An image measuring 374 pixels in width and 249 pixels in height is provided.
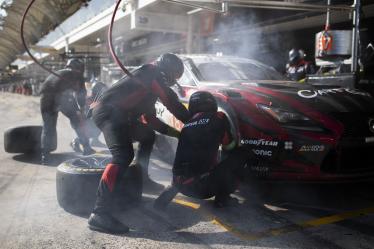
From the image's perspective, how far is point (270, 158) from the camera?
11.6ft

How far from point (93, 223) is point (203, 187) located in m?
0.98

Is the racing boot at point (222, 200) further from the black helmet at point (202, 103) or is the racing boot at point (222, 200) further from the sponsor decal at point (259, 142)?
the black helmet at point (202, 103)

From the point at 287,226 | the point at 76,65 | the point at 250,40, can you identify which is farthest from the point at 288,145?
the point at 250,40

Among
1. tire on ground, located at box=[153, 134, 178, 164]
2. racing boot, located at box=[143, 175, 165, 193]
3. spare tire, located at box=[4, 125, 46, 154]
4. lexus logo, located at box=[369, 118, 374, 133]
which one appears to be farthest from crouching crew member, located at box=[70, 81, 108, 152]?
lexus logo, located at box=[369, 118, 374, 133]

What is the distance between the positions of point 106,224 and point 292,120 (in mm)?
1860

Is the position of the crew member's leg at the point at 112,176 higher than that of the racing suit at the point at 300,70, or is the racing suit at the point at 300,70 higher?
the racing suit at the point at 300,70

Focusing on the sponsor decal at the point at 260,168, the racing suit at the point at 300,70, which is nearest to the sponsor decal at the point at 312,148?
the sponsor decal at the point at 260,168

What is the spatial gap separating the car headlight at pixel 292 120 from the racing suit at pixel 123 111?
32.6 inches

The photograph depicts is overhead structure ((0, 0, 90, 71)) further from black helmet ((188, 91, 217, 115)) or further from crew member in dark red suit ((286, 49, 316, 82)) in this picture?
black helmet ((188, 91, 217, 115))

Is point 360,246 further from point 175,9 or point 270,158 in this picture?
point 175,9

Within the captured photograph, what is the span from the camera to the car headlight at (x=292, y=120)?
351 cm

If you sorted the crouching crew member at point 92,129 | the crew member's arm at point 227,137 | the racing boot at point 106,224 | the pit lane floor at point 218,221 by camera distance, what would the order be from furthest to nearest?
the crouching crew member at point 92,129
the crew member's arm at point 227,137
the racing boot at point 106,224
the pit lane floor at point 218,221

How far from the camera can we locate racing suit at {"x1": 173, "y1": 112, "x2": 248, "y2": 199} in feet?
11.3

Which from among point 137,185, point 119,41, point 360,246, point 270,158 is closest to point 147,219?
point 137,185
